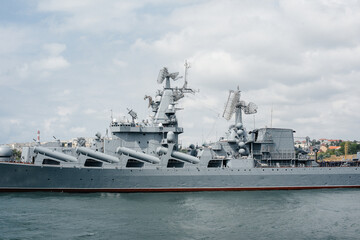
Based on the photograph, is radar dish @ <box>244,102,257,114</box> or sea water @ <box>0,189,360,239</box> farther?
radar dish @ <box>244,102,257,114</box>

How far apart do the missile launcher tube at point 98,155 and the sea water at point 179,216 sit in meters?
2.67

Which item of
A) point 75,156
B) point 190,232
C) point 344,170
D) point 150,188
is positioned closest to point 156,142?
point 150,188

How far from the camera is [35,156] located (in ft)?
81.8

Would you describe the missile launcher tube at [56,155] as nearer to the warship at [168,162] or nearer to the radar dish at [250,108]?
the warship at [168,162]

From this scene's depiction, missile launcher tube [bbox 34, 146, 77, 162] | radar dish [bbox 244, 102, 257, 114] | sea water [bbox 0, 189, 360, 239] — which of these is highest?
radar dish [bbox 244, 102, 257, 114]

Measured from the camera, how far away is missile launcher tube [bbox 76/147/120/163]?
24.8m

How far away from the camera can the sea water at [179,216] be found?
1520 cm

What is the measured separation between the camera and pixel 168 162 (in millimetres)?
26750

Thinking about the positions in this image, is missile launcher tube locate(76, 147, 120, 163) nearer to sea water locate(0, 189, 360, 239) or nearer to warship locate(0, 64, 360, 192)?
warship locate(0, 64, 360, 192)

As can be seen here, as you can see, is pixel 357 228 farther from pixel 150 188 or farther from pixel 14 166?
pixel 14 166

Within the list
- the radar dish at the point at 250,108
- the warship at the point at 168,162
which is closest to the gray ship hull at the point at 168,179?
the warship at the point at 168,162

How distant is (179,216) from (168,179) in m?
7.52

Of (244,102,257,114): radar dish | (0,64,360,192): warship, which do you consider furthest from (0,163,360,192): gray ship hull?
(244,102,257,114): radar dish

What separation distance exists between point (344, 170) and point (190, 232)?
19.1 m
